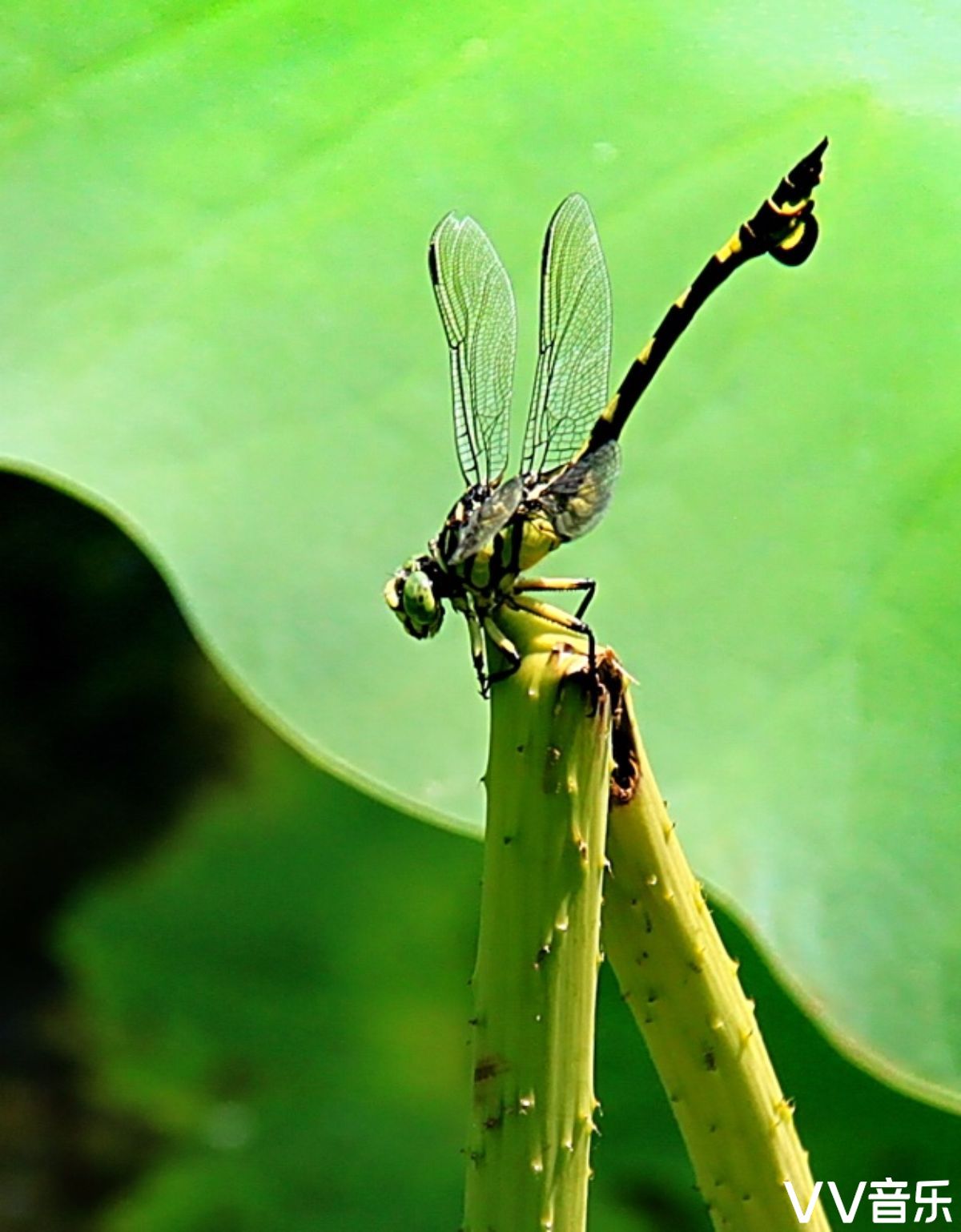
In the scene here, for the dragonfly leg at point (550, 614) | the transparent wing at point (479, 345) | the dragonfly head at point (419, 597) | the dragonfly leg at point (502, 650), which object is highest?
the transparent wing at point (479, 345)

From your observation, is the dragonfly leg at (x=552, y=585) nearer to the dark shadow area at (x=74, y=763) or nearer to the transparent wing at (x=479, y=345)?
the transparent wing at (x=479, y=345)

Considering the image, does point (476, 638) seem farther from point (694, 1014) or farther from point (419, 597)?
point (694, 1014)

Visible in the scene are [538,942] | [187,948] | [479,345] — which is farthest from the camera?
[187,948]

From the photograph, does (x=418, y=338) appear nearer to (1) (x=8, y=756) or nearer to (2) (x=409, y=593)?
(2) (x=409, y=593)

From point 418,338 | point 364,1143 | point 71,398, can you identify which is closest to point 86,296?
point 71,398

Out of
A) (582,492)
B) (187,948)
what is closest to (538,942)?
(582,492)

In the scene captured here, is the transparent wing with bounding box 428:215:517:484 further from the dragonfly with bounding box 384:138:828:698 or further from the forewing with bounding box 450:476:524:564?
the forewing with bounding box 450:476:524:564

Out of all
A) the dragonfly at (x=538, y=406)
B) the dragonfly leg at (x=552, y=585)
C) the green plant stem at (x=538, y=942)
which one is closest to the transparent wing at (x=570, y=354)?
the dragonfly at (x=538, y=406)
